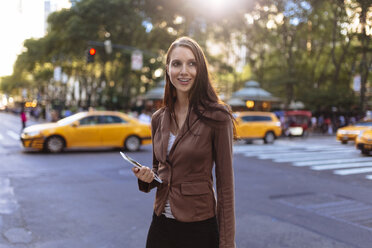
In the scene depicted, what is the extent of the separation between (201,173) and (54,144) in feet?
40.0

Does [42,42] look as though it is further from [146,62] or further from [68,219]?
[68,219]

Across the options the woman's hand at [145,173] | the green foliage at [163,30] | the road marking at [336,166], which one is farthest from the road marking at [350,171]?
the green foliage at [163,30]

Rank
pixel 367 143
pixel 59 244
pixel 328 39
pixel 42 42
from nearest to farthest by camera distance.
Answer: pixel 59 244 < pixel 367 143 < pixel 42 42 < pixel 328 39

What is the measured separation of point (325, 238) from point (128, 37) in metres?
29.3

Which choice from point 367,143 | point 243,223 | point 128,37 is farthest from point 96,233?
point 128,37

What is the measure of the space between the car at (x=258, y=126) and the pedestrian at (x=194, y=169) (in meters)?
17.5

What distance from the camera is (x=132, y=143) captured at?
1464cm

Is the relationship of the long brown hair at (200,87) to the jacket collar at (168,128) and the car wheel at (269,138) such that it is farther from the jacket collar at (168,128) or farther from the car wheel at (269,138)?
the car wheel at (269,138)

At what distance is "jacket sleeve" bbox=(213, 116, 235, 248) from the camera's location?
202 centimetres

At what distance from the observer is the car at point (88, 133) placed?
1316 cm

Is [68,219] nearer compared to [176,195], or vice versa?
[176,195]

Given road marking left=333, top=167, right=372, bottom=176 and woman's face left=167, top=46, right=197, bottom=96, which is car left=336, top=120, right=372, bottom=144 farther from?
Answer: woman's face left=167, top=46, right=197, bottom=96

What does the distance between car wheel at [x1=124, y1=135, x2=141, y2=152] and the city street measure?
2.82m

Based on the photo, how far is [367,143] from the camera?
41.5 ft
